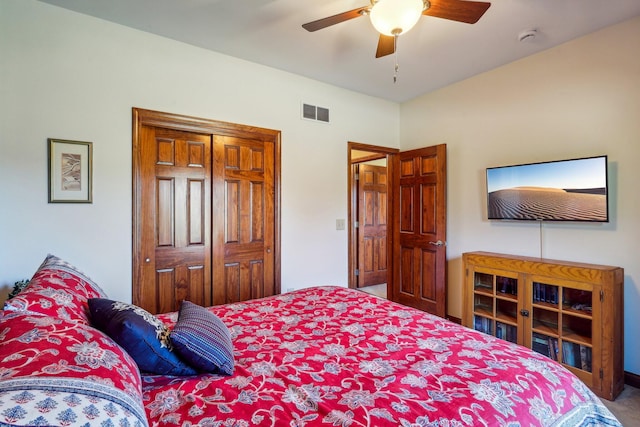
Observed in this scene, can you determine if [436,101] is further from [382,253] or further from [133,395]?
[133,395]

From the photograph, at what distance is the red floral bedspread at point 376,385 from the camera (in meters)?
0.95

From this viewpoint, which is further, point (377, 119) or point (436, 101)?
point (377, 119)

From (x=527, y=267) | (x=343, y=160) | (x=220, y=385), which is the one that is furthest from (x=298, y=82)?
(x=220, y=385)

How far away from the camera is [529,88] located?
117 inches

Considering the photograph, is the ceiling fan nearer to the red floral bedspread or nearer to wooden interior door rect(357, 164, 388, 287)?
the red floral bedspread

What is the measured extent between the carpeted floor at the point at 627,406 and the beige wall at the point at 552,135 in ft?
0.66

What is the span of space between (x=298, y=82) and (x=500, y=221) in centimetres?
258

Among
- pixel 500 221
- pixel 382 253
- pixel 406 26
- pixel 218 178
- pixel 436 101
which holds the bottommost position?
pixel 382 253

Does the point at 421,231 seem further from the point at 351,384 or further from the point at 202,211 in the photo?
the point at 351,384

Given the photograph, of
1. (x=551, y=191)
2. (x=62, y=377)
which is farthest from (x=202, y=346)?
(x=551, y=191)

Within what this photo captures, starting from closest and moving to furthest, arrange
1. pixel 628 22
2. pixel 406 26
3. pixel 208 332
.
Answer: pixel 208 332 → pixel 406 26 → pixel 628 22

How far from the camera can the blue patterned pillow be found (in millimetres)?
1145

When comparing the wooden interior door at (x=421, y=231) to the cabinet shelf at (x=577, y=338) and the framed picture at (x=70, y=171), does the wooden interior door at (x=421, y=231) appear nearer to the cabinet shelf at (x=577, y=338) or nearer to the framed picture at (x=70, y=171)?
the cabinet shelf at (x=577, y=338)

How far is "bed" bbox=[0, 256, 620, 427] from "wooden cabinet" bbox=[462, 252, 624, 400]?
1.37m
